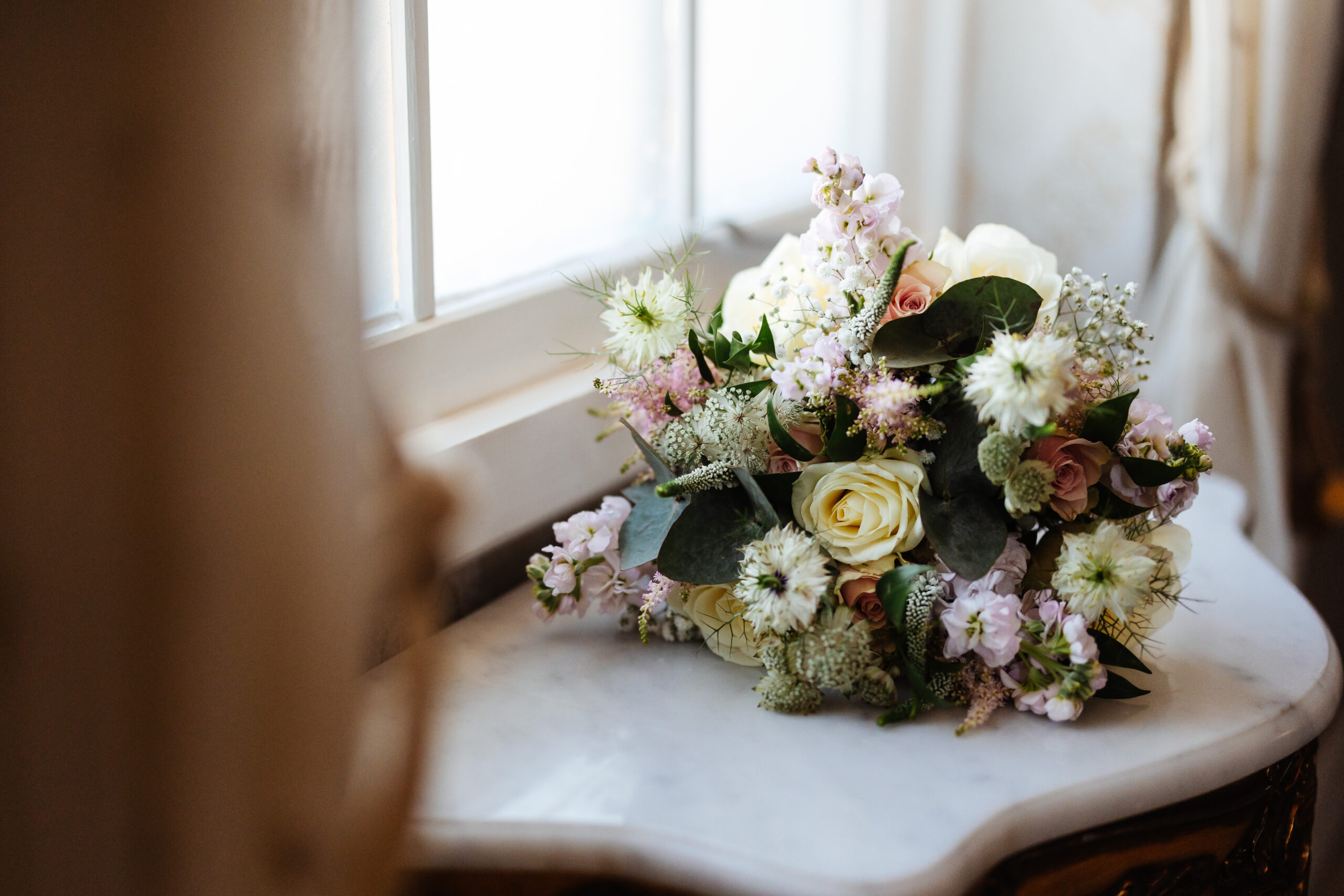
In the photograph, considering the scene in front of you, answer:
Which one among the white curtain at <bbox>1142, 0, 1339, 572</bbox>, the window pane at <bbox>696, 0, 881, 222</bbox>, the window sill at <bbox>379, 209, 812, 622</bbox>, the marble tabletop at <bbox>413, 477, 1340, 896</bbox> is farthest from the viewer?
the white curtain at <bbox>1142, 0, 1339, 572</bbox>

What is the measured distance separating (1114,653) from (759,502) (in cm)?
28

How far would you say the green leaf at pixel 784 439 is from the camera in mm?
764

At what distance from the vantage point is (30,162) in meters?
0.28

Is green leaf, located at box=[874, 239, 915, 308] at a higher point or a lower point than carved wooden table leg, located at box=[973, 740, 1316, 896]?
higher

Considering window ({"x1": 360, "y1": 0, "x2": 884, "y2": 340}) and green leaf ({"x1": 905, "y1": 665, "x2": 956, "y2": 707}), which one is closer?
green leaf ({"x1": 905, "y1": 665, "x2": 956, "y2": 707})

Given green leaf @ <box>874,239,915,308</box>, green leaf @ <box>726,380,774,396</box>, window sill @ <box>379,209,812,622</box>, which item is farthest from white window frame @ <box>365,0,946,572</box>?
green leaf @ <box>874,239,915,308</box>

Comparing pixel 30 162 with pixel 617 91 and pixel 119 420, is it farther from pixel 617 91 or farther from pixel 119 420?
pixel 617 91

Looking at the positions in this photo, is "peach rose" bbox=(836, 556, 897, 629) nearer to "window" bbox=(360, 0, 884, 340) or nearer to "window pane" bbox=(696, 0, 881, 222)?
"window" bbox=(360, 0, 884, 340)

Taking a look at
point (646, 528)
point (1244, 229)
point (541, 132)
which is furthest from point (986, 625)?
point (1244, 229)

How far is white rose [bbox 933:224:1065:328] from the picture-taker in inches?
31.3

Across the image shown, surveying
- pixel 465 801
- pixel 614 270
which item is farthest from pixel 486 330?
pixel 465 801

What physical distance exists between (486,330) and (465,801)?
1.64 feet

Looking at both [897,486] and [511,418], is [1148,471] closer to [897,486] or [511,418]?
[897,486]

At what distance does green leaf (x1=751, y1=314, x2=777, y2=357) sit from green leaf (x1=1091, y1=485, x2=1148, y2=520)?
0.27 meters
